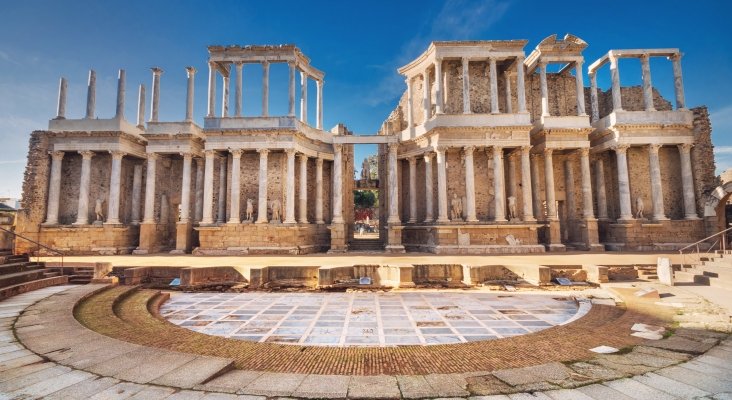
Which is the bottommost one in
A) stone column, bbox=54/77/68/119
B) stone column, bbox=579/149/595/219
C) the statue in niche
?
the statue in niche

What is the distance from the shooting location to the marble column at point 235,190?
20797 millimetres

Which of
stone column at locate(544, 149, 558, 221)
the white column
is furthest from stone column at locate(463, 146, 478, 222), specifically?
the white column

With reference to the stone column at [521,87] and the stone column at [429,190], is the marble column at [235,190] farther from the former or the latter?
the stone column at [521,87]

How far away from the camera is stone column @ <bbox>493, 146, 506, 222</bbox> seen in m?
20.1

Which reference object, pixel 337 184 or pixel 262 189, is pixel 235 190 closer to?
pixel 262 189

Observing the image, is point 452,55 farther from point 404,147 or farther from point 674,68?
point 674,68

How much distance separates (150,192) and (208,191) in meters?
4.14

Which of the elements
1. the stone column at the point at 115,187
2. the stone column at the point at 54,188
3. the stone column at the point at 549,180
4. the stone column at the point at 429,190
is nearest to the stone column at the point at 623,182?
the stone column at the point at 549,180

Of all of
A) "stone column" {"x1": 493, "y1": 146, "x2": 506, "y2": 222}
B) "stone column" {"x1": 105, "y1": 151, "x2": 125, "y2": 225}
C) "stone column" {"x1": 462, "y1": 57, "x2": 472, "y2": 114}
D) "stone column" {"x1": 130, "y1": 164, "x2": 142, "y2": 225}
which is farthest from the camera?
"stone column" {"x1": 130, "y1": 164, "x2": 142, "y2": 225}

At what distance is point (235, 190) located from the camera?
68.8 feet

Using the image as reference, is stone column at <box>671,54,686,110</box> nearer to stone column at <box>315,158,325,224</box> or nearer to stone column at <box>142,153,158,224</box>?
stone column at <box>315,158,325,224</box>

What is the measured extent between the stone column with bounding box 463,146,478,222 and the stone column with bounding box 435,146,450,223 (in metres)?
1.32

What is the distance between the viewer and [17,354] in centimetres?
412

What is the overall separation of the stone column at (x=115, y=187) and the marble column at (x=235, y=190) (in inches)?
291
